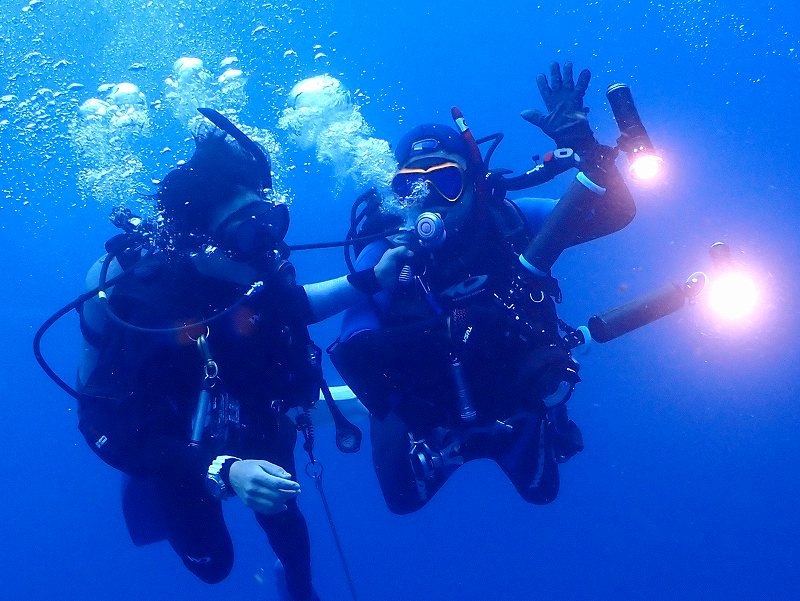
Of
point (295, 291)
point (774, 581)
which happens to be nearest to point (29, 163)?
point (295, 291)

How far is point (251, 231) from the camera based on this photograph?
3.50 metres

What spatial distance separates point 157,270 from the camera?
3555mm

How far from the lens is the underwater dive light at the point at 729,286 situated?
4254 millimetres

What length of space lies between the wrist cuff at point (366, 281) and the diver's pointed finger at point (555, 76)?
1.73 meters

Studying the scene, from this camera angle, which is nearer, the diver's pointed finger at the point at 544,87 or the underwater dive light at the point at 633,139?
the underwater dive light at the point at 633,139

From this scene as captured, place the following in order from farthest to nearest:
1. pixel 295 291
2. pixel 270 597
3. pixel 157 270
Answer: pixel 270 597 → pixel 295 291 → pixel 157 270

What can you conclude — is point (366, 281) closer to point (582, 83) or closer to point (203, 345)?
point (203, 345)

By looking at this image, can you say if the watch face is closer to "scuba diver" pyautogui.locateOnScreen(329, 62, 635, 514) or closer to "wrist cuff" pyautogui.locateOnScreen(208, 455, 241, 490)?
"wrist cuff" pyautogui.locateOnScreen(208, 455, 241, 490)

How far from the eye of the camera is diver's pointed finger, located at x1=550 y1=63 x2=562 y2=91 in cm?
365

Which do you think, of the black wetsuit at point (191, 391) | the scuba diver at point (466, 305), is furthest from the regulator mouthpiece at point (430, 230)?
the black wetsuit at point (191, 391)

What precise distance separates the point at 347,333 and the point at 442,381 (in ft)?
2.63

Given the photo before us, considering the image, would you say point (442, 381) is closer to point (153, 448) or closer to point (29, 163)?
point (153, 448)

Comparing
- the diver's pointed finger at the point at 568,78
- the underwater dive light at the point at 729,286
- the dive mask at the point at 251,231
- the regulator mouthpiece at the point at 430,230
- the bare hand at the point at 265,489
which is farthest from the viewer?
the underwater dive light at the point at 729,286

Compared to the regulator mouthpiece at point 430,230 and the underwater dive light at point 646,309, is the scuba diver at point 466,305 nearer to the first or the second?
the regulator mouthpiece at point 430,230
